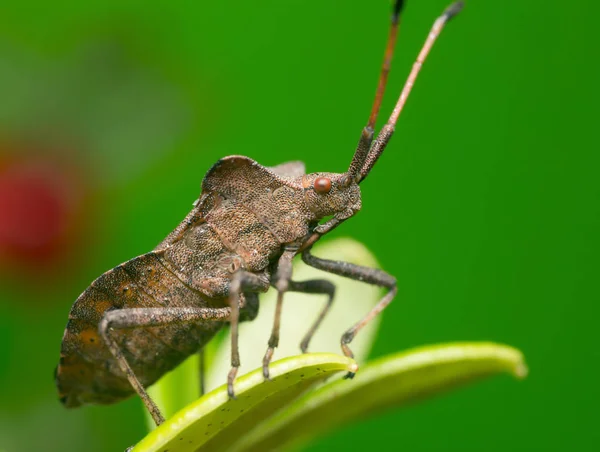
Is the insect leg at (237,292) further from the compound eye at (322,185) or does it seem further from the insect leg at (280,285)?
the compound eye at (322,185)

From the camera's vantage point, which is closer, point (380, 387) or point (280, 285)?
point (380, 387)

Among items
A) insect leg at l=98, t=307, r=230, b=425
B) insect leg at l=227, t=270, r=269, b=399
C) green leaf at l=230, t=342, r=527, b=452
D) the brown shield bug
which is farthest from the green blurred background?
green leaf at l=230, t=342, r=527, b=452

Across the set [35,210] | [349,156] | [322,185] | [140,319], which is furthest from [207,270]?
[349,156]

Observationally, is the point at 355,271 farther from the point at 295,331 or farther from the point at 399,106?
the point at 399,106

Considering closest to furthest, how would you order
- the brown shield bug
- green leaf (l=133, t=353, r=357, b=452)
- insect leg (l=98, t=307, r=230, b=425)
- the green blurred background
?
green leaf (l=133, t=353, r=357, b=452) < insect leg (l=98, t=307, r=230, b=425) < the brown shield bug < the green blurred background

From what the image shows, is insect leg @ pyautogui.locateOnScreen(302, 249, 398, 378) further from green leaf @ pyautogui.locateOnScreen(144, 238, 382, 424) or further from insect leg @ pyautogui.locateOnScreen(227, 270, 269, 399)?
insect leg @ pyautogui.locateOnScreen(227, 270, 269, 399)
